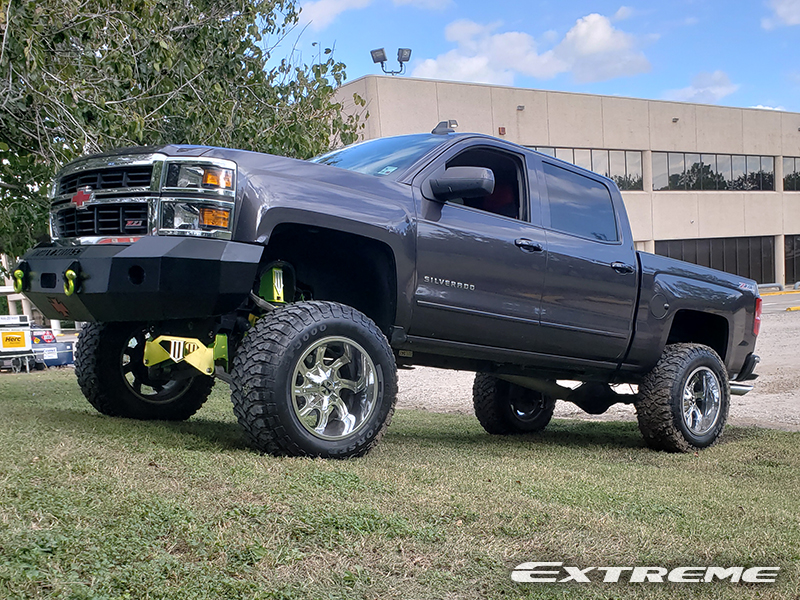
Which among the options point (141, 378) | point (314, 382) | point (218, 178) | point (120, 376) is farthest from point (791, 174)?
point (218, 178)

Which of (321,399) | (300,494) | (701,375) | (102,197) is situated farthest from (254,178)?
(701,375)

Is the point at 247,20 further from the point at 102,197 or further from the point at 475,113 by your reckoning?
the point at 475,113

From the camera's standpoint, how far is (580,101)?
36375mm

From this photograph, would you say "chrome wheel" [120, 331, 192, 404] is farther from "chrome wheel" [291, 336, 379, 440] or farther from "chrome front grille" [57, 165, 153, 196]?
"chrome wheel" [291, 336, 379, 440]

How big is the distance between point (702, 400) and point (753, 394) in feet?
13.6

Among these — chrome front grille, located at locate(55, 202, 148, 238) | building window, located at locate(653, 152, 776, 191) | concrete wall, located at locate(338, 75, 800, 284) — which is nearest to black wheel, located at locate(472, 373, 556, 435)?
chrome front grille, located at locate(55, 202, 148, 238)

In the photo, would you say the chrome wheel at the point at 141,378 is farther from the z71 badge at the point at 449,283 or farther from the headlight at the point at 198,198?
the z71 badge at the point at 449,283

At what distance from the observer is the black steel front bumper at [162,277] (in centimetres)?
402

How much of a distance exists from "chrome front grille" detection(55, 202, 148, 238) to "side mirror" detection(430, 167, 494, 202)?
170 centimetres

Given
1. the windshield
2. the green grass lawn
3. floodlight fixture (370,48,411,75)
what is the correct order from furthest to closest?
1. floodlight fixture (370,48,411,75)
2. the windshield
3. the green grass lawn

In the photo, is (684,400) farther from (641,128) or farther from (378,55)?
(641,128)

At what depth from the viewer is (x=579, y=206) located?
6215 mm

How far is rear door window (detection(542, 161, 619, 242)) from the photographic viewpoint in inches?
234

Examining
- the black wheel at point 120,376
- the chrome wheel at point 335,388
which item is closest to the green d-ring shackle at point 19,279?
the black wheel at point 120,376
